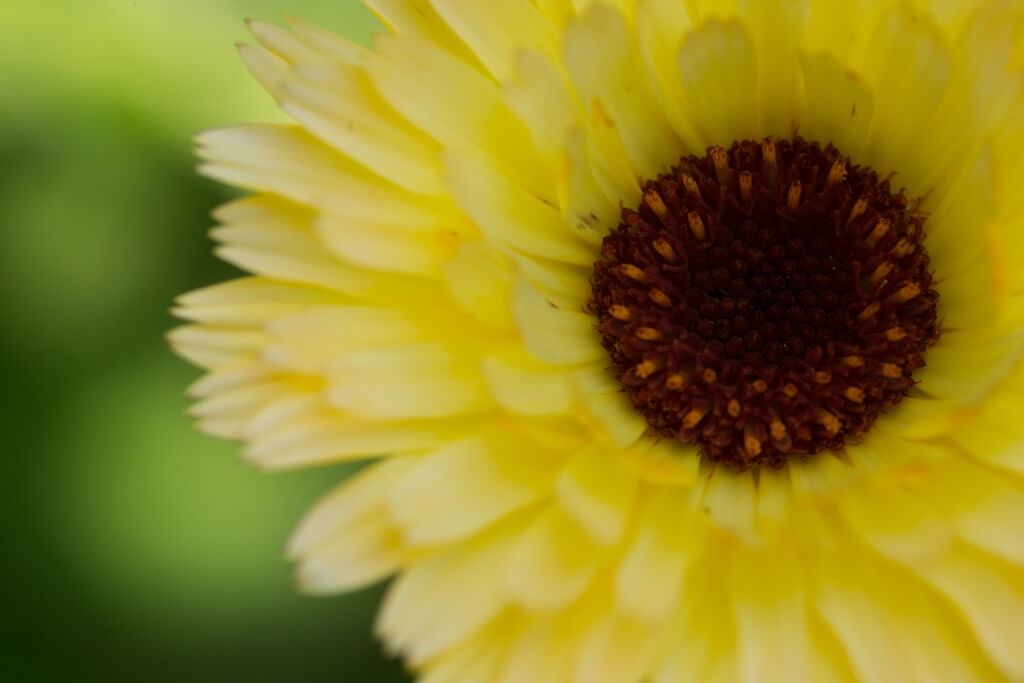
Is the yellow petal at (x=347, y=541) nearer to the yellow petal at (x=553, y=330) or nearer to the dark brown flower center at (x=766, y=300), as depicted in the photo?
the yellow petal at (x=553, y=330)

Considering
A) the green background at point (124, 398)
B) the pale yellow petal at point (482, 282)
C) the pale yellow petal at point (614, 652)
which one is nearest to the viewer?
the pale yellow petal at point (614, 652)

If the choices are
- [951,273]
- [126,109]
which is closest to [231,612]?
[126,109]

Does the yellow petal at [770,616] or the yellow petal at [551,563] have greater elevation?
the yellow petal at [770,616]

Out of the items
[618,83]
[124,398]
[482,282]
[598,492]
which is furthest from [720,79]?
[124,398]

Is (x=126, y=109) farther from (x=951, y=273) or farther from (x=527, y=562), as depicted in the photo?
(x=951, y=273)

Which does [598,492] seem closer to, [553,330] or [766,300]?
[553,330]

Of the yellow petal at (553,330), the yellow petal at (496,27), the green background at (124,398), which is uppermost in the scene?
the yellow petal at (496,27)

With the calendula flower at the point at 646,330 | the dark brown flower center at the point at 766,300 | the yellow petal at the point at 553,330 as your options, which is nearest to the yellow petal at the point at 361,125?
the calendula flower at the point at 646,330
